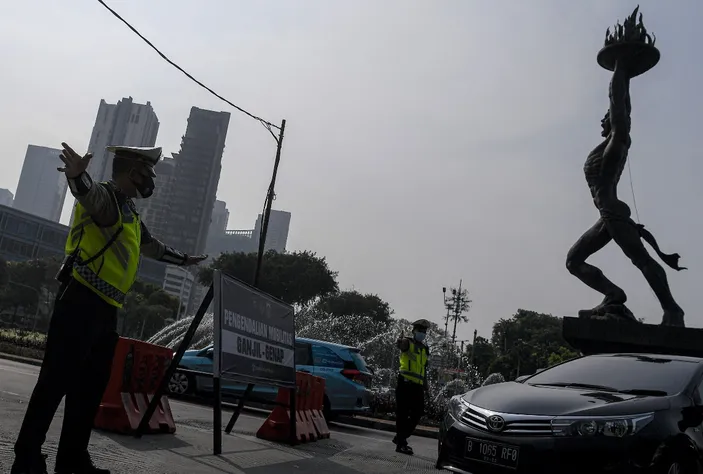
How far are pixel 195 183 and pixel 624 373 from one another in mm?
141560

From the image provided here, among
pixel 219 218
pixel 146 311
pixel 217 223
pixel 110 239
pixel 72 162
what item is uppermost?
pixel 219 218

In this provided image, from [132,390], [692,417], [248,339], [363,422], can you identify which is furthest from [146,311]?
[692,417]

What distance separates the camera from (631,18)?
14516 millimetres

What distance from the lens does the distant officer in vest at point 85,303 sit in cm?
369

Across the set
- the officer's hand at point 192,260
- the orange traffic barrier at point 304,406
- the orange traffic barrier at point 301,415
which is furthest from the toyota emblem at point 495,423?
the orange traffic barrier at point 304,406

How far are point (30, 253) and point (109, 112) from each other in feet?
138

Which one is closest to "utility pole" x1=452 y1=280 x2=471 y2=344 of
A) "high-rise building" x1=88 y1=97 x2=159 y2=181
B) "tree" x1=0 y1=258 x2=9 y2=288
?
"tree" x1=0 y1=258 x2=9 y2=288

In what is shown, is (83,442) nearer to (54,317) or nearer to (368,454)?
(54,317)

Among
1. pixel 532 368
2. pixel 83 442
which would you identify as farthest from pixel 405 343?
pixel 532 368

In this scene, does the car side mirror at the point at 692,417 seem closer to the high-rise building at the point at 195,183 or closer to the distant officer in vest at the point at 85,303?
the distant officer in vest at the point at 85,303

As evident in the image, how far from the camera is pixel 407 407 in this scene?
889 centimetres

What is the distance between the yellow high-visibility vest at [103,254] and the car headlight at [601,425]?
2.89 metres

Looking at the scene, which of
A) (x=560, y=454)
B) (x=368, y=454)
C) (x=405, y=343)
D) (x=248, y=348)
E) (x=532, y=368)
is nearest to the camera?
(x=560, y=454)

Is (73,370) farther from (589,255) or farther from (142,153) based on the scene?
(589,255)
